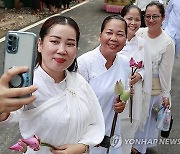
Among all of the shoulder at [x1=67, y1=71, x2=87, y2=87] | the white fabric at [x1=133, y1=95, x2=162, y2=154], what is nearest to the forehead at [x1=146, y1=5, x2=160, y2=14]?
the white fabric at [x1=133, y1=95, x2=162, y2=154]

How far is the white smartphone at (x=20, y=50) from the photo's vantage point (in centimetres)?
129

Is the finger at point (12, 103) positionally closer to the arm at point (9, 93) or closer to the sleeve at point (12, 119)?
the arm at point (9, 93)

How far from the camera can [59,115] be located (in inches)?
62.7

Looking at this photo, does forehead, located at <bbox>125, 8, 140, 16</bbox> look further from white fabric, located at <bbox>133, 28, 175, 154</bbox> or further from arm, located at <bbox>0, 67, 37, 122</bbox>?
arm, located at <bbox>0, 67, 37, 122</bbox>

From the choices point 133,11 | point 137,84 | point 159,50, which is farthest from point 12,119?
point 159,50

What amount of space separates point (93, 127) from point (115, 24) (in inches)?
34.5

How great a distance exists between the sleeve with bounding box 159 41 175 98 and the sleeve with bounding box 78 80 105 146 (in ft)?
4.42

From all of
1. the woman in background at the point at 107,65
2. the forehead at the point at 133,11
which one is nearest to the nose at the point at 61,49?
the woman in background at the point at 107,65

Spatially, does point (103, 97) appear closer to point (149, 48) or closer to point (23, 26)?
point (149, 48)

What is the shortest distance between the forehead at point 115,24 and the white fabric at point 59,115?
716 millimetres

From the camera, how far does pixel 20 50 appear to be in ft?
4.26

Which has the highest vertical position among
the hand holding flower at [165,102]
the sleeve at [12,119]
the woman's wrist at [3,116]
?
the woman's wrist at [3,116]

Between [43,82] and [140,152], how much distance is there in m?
2.01

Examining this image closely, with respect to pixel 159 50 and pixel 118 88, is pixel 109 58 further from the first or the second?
pixel 159 50
